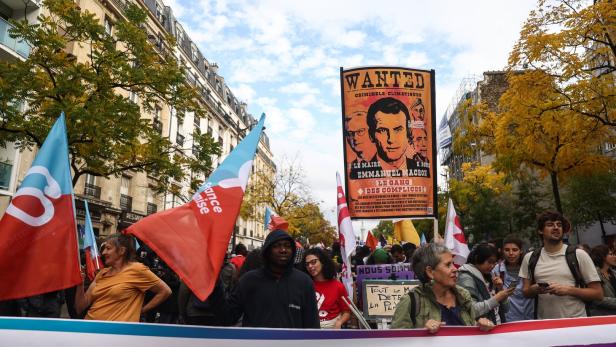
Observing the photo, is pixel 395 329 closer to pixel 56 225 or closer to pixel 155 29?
pixel 56 225

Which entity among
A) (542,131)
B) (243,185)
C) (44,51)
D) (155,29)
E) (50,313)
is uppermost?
(155,29)

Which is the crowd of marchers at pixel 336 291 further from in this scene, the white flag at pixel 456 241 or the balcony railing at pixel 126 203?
the balcony railing at pixel 126 203

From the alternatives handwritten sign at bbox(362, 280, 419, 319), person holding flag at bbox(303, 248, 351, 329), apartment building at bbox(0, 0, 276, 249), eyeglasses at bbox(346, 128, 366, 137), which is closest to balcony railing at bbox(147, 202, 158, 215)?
apartment building at bbox(0, 0, 276, 249)

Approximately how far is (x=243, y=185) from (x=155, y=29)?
1209 inches

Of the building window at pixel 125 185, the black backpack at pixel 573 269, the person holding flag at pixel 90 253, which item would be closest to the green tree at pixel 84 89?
the person holding flag at pixel 90 253

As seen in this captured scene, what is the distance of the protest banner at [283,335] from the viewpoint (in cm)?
258

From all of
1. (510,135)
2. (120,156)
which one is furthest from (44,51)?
(510,135)

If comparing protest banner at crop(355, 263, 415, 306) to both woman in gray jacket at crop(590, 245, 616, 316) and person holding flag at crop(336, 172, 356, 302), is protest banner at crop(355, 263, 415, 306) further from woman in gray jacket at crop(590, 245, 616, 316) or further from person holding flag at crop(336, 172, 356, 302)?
woman in gray jacket at crop(590, 245, 616, 316)

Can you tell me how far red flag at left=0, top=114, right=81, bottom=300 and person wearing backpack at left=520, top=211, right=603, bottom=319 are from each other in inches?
135

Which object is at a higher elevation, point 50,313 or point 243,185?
point 243,185

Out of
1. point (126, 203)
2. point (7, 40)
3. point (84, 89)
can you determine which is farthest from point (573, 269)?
point (126, 203)

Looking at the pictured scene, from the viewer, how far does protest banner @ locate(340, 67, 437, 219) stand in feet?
21.8

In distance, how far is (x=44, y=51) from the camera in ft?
36.0

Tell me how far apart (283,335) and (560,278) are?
93.4 inches
